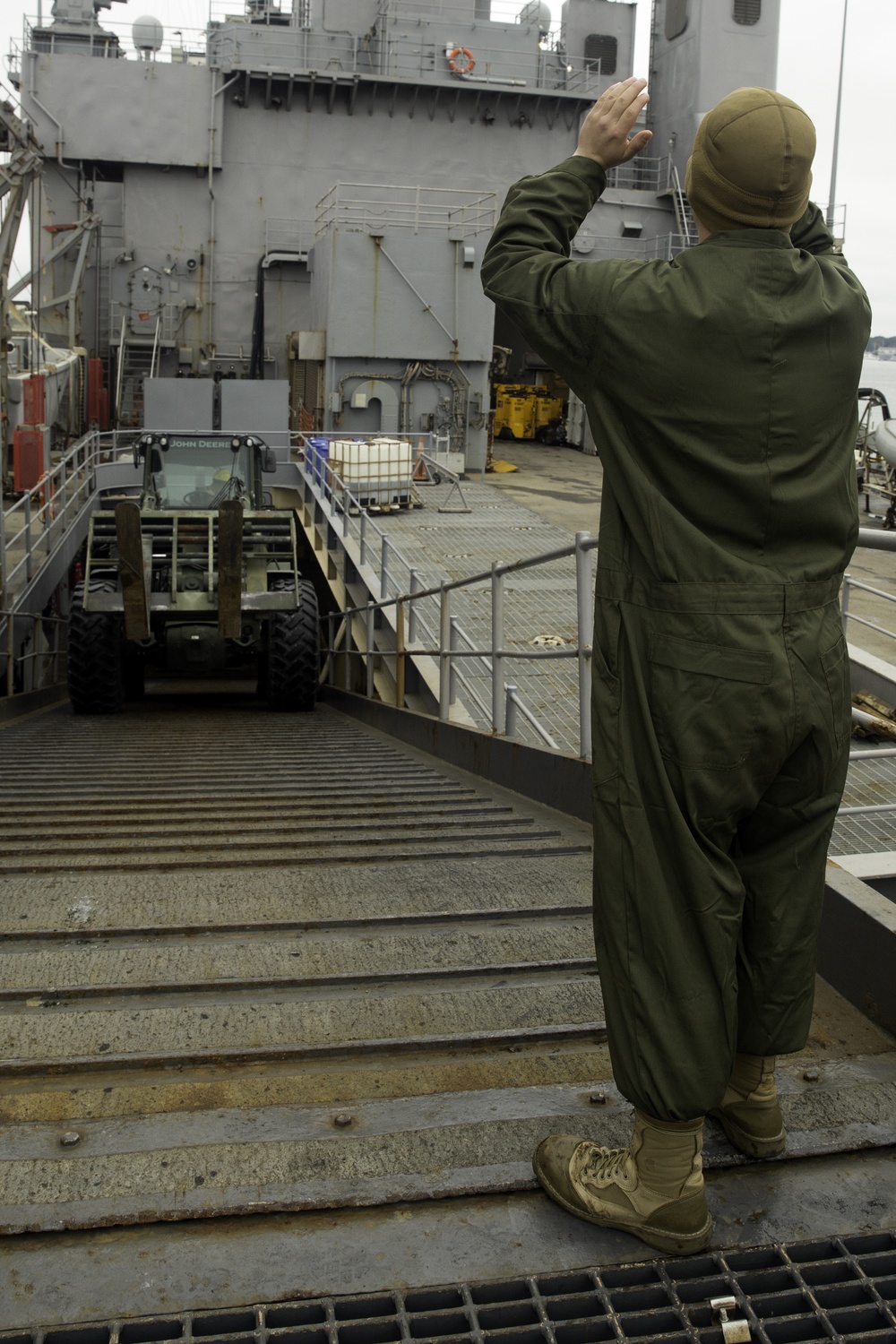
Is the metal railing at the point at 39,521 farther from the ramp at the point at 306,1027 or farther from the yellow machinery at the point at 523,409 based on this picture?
the yellow machinery at the point at 523,409

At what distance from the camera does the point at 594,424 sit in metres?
2.10

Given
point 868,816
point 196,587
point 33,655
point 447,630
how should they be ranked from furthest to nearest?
point 33,655 → point 196,587 → point 447,630 → point 868,816

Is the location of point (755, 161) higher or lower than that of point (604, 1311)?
higher

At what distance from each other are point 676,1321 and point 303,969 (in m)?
1.48

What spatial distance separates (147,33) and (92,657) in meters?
21.3

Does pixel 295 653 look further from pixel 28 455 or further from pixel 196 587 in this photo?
pixel 28 455

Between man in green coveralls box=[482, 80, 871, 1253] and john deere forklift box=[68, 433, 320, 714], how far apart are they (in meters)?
9.01

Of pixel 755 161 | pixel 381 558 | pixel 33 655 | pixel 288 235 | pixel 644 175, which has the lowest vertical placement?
pixel 33 655

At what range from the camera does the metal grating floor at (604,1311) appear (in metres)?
1.83

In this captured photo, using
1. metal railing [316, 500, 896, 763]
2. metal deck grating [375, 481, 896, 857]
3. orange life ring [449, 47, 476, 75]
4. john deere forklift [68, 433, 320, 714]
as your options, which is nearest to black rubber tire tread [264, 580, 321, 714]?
john deere forklift [68, 433, 320, 714]

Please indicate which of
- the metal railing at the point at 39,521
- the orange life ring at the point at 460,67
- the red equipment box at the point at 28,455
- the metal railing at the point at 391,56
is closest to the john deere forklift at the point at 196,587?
the metal railing at the point at 39,521

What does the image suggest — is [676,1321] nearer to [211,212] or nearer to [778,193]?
[778,193]

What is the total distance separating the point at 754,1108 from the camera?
2.29m

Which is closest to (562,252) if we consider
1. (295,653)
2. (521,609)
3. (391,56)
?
(521,609)
